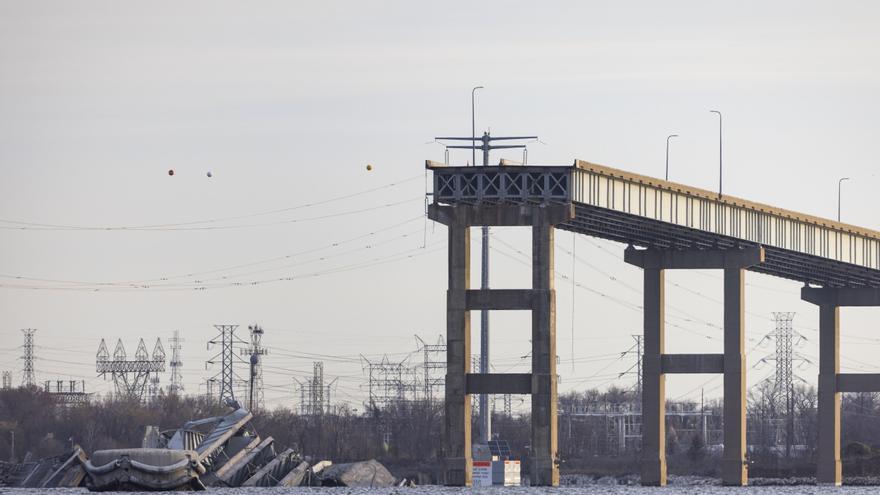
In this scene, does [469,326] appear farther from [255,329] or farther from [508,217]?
[255,329]

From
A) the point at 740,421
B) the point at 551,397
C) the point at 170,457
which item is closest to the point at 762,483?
the point at 740,421

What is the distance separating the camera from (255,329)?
173375 mm

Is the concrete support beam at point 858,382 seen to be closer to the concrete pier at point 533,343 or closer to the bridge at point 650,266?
the bridge at point 650,266

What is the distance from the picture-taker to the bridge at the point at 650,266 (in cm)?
10794

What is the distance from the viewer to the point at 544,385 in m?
107

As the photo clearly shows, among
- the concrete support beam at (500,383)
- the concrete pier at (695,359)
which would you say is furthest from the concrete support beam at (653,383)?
the concrete support beam at (500,383)

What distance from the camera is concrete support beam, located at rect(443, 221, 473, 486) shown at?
354ft

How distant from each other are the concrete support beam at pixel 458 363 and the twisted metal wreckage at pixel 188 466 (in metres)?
8.20

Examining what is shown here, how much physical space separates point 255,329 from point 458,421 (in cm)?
6761

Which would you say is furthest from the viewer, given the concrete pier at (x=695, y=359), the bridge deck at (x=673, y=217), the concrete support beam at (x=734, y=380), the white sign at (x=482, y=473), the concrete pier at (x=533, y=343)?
the white sign at (x=482, y=473)

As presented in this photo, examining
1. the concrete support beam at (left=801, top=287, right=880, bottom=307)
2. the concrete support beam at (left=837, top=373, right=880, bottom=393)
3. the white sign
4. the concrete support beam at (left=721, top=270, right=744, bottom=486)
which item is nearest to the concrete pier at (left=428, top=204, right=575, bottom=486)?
the white sign

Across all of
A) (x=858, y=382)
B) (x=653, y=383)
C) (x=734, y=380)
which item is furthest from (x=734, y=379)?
(x=858, y=382)

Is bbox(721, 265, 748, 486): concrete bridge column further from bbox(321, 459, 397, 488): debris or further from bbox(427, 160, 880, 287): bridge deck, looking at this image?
bbox(321, 459, 397, 488): debris

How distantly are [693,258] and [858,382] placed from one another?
91.8ft
